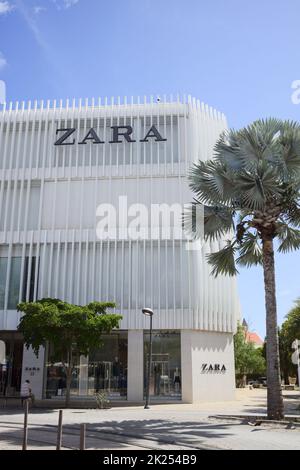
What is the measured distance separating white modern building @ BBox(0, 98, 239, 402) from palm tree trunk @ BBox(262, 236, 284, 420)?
1352 cm

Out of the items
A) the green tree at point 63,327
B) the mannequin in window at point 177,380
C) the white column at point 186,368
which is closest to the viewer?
the green tree at point 63,327

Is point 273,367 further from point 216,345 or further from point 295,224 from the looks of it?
point 216,345

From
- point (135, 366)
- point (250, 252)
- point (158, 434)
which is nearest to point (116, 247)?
point (135, 366)

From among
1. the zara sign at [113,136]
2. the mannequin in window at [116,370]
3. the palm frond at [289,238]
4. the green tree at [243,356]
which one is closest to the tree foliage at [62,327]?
the mannequin in window at [116,370]

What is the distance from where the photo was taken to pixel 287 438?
12.8 metres

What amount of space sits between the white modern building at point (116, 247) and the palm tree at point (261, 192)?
12.6 metres

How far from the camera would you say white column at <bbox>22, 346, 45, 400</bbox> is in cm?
3204

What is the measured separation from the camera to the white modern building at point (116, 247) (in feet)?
105

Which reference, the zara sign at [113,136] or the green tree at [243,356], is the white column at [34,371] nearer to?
the zara sign at [113,136]

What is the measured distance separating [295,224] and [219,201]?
3253mm

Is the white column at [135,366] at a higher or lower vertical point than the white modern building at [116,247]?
lower

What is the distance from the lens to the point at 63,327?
82.8ft

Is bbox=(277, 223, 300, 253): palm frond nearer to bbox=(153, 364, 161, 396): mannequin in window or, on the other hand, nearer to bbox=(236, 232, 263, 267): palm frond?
bbox=(236, 232, 263, 267): palm frond
